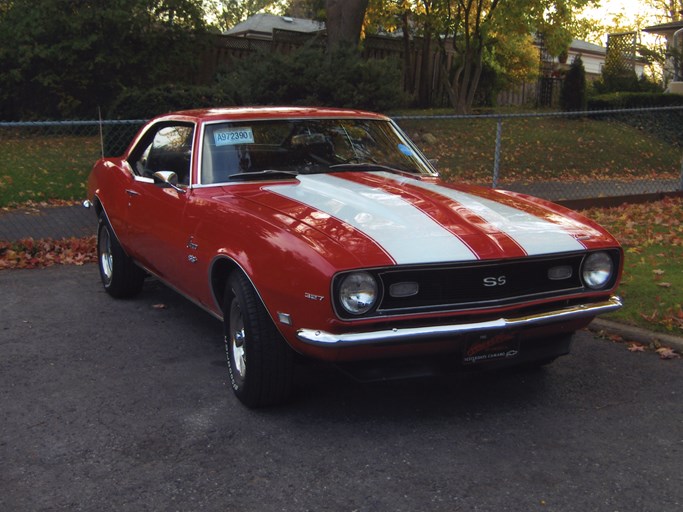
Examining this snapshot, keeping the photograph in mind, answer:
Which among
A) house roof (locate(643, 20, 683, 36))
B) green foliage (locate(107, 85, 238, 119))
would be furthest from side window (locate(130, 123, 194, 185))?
house roof (locate(643, 20, 683, 36))

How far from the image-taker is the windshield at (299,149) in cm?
512

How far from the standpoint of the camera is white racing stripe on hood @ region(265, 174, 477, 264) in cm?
383

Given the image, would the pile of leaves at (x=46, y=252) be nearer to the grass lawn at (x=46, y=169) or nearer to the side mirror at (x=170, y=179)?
the grass lawn at (x=46, y=169)

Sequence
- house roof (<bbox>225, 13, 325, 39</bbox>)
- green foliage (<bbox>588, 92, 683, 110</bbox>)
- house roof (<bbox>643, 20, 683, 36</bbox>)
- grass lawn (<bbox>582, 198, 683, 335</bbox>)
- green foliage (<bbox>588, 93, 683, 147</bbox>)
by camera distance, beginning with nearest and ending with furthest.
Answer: grass lawn (<bbox>582, 198, 683, 335</bbox>) < green foliage (<bbox>588, 93, 683, 147</bbox>) < green foliage (<bbox>588, 92, 683, 110</bbox>) < house roof (<bbox>643, 20, 683, 36</bbox>) < house roof (<bbox>225, 13, 325, 39</bbox>)

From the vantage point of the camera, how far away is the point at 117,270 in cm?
657

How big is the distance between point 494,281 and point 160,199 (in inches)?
99.8

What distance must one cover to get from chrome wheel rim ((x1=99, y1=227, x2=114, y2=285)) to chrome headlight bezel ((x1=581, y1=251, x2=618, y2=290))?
4024 millimetres

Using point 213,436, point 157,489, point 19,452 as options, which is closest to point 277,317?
point 213,436

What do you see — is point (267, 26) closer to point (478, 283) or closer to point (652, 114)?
point (652, 114)

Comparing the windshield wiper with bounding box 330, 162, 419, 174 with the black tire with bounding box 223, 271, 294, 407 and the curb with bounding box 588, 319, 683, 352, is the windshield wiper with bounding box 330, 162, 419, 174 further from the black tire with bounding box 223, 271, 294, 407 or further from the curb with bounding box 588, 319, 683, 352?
the curb with bounding box 588, 319, 683, 352

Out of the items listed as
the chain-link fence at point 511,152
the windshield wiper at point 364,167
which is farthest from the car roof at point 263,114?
the chain-link fence at point 511,152

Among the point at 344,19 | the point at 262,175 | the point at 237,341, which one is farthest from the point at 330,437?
the point at 344,19

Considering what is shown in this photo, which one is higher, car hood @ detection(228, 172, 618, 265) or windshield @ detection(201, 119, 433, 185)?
windshield @ detection(201, 119, 433, 185)

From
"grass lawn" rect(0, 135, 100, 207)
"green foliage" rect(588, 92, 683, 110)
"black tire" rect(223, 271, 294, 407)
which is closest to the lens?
"black tire" rect(223, 271, 294, 407)
